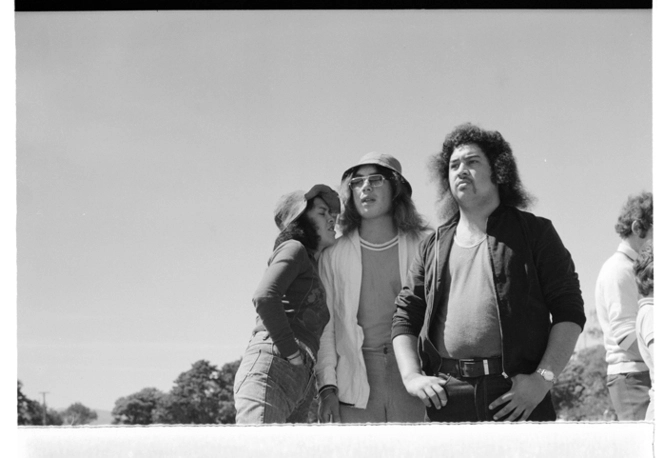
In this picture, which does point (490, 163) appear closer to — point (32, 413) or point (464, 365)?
point (464, 365)

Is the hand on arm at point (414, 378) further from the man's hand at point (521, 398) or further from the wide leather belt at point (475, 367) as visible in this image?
the man's hand at point (521, 398)

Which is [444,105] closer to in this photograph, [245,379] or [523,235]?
[523,235]

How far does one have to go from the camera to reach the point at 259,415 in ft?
16.6

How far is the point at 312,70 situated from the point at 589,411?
2499 millimetres

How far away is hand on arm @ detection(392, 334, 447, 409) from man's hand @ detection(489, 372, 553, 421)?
293 millimetres

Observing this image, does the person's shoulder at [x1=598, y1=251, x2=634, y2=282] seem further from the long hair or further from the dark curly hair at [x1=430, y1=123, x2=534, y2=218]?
the long hair

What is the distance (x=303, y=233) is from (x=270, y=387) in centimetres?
88

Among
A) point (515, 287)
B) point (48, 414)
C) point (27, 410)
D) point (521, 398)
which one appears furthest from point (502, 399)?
point (27, 410)

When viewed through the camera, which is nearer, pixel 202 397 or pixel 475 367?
pixel 475 367

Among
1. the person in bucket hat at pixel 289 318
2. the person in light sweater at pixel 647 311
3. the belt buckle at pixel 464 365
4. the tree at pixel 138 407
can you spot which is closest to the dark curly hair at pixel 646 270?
the person in light sweater at pixel 647 311

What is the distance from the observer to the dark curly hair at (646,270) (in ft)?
→ 17.0

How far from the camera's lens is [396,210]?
5.22 metres

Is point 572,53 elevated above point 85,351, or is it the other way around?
point 572,53
